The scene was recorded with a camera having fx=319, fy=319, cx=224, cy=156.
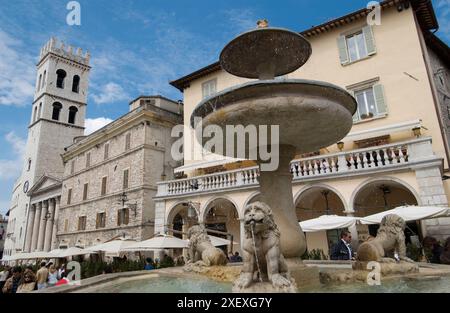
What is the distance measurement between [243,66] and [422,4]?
13.4 meters

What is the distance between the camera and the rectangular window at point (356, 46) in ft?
53.3

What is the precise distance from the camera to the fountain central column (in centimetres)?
496

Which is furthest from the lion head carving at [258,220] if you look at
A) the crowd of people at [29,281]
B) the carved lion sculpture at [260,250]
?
the crowd of people at [29,281]

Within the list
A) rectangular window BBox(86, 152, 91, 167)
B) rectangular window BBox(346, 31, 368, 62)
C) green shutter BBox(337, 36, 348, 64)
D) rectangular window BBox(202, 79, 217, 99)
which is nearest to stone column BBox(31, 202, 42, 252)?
rectangular window BBox(86, 152, 91, 167)

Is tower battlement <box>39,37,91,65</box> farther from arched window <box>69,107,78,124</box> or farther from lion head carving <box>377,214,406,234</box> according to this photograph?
lion head carving <box>377,214,406,234</box>

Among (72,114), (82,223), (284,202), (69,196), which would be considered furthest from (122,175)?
(72,114)

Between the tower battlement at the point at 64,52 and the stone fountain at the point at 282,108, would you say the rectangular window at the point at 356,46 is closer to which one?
the stone fountain at the point at 282,108

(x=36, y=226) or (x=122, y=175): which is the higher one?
(x=122, y=175)

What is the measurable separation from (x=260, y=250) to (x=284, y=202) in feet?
5.14

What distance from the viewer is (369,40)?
15844mm

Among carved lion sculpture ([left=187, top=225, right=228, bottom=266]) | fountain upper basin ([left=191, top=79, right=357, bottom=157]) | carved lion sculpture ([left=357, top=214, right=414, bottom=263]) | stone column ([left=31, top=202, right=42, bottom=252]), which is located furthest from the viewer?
stone column ([left=31, top=202, right=42, bottom=252])

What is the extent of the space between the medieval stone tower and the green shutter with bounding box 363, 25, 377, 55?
36.4m

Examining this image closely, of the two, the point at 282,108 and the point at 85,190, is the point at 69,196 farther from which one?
the point at 282,108
